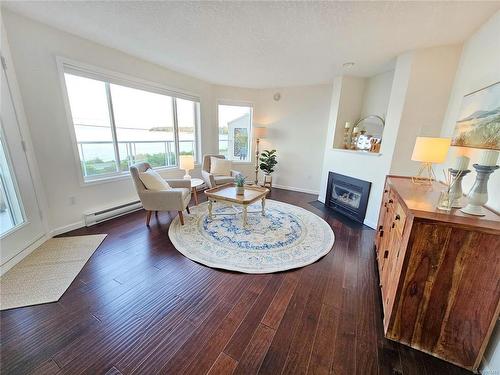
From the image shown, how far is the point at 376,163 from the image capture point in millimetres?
3141

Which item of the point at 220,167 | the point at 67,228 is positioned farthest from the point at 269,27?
the point at 67,228

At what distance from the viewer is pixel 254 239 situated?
265 centimetres

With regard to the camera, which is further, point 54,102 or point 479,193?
point 54,102

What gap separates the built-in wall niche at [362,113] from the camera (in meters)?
3.55

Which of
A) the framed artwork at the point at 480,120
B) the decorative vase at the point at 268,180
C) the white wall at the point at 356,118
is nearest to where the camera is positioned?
the framed artwork at the point at 480,120

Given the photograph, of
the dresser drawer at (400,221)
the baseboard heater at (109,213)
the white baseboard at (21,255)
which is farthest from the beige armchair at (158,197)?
the dresser drawer at (400,221)

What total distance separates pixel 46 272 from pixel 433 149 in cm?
388

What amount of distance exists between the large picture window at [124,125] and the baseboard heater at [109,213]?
0.53 metres

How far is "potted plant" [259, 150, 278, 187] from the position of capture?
514cm

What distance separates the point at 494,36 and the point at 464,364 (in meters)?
2.66

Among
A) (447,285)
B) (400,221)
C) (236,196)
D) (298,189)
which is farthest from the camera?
(298,189)

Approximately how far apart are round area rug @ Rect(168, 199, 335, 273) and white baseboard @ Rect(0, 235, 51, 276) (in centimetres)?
148

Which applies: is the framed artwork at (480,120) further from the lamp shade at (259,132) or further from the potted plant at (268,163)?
the lamp shade at (259,132)

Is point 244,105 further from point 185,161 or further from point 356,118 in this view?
point 356,118
